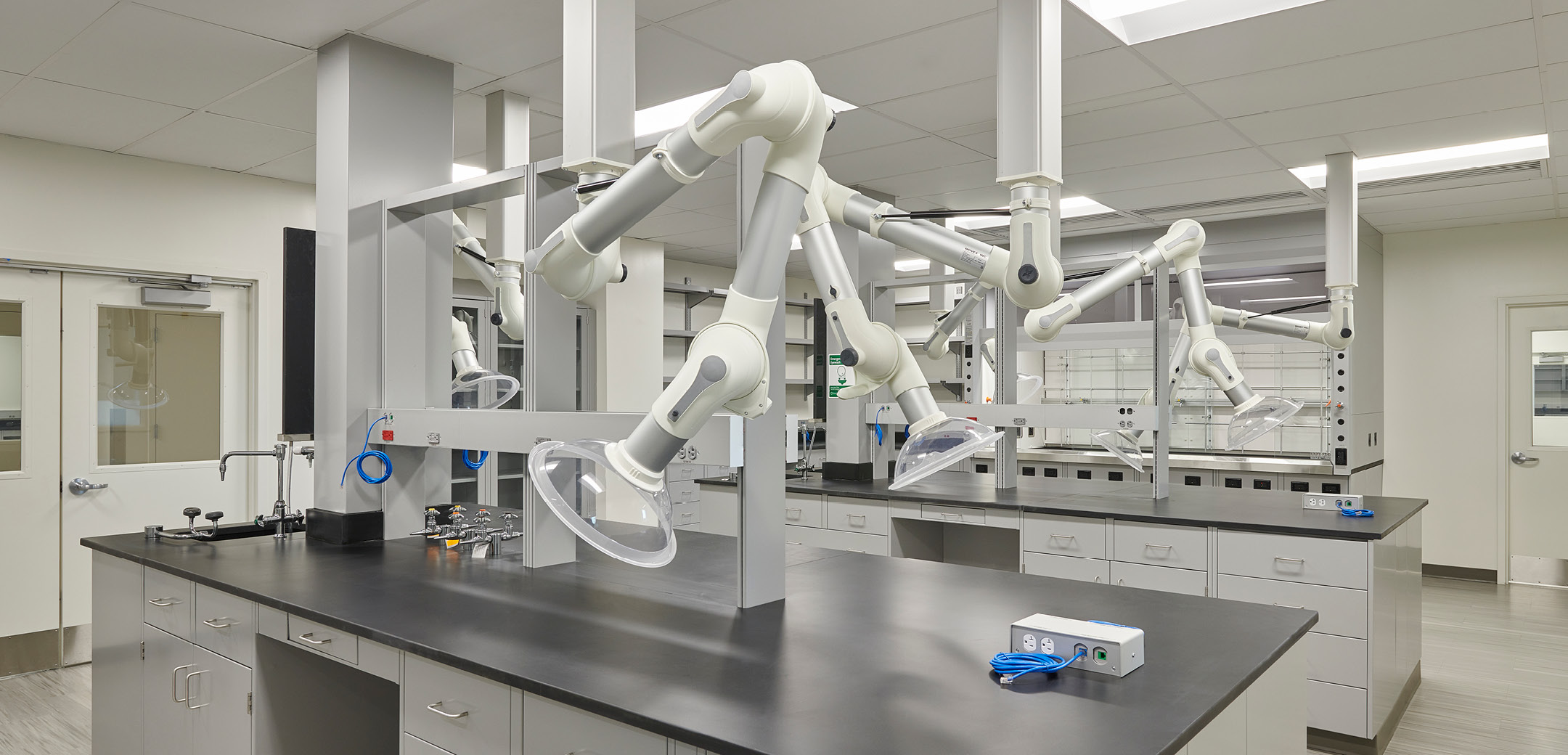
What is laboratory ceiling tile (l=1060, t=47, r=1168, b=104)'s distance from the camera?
3328 millimetres

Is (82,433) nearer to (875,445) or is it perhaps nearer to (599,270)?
(875,445)

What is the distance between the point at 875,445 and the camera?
509 cm

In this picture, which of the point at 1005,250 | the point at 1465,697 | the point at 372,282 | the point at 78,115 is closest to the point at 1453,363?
the point at 1465,697

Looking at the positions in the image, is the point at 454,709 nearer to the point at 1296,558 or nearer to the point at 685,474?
the point at 1296,558

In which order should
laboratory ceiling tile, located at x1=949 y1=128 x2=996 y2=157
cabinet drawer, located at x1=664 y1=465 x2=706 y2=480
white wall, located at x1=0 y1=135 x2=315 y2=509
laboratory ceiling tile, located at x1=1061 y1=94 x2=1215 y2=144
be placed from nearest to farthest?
laboratory ceiling tile, located at x1=1061 y1=94 x2=1215 y2=144
white wall, located at x1=0 y1=135 x2=315 y2=509
laboratory ceiling tile, located at x1=949 y1=128 x2=996 y2=157
cabinet drawer, located at x1=664 y1=465 x2=706 y2=480

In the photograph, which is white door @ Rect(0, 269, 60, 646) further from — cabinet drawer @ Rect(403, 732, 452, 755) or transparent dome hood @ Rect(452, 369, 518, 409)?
cabinet drawer @ Rect(403, 732, 452, 755)

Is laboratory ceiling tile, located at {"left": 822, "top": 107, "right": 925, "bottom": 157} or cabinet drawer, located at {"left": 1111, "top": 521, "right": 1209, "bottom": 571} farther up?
laboratory ceiling tile, located at {"left": 822, "top": 107, "right": 925, "bottom": 157}

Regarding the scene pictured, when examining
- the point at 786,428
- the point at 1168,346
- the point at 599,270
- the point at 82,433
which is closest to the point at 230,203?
the point at 82,433

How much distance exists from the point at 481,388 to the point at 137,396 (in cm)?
306

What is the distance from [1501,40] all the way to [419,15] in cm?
370

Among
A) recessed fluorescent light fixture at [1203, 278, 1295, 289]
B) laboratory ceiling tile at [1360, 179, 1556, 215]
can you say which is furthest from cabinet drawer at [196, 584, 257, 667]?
recessed fluorescent light fixture at [1203, 278, 1295, 289]

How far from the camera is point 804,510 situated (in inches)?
186

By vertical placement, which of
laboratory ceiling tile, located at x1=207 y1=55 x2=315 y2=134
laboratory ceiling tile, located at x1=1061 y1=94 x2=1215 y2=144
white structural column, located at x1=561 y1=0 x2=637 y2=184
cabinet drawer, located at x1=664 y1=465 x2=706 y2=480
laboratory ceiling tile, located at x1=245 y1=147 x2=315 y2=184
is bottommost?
cabinet drawer, located at x1=664 y1=465 x2=706 y2=480

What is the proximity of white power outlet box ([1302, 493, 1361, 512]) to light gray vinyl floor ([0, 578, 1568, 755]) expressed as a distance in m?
0.89
